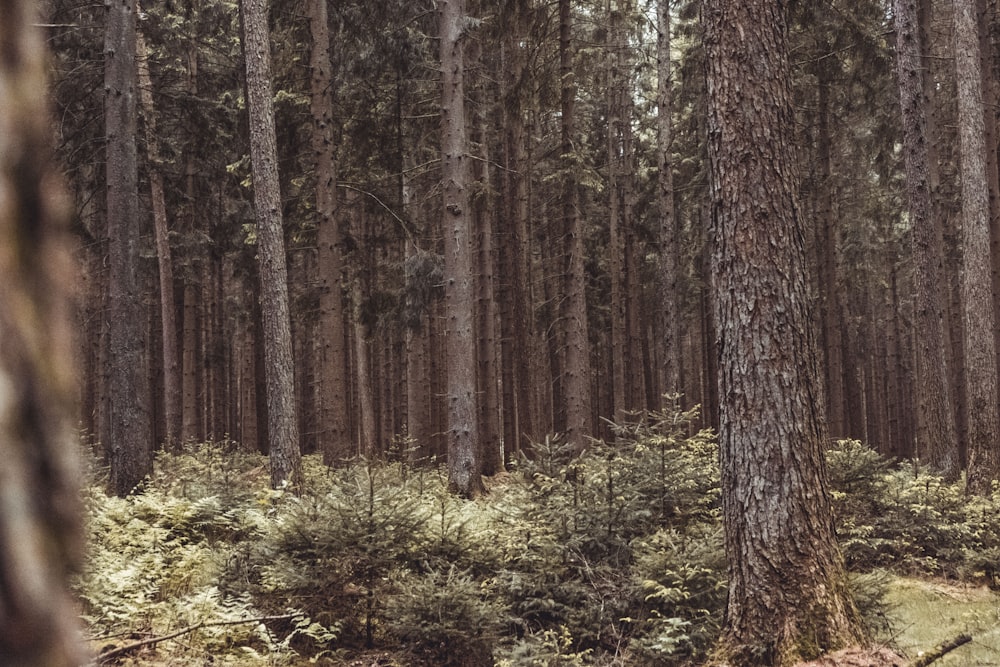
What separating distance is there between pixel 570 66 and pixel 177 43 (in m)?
11.2

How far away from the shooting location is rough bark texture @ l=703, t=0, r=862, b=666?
16.7 ft

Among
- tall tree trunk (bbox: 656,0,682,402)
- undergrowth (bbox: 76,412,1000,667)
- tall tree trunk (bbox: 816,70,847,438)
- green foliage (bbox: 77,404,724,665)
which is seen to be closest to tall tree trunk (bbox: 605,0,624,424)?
tall tree trunk (bbox: 656,0,682,402)

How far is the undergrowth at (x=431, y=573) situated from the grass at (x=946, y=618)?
2.46ft

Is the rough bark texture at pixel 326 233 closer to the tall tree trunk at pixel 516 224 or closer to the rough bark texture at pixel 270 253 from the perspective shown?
the rough bark texture at pixel 270 253

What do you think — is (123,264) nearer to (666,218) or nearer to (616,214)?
(666,218)

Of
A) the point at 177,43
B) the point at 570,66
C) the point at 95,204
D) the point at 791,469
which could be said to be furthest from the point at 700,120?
the point at 791,469

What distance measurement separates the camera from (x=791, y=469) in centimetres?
516

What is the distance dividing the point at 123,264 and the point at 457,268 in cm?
561

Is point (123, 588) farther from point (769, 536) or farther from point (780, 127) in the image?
point (780, 127)

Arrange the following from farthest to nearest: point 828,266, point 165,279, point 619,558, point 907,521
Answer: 1. point 828,266
2. point 165,279
3. point 907,521
4. point 619,558

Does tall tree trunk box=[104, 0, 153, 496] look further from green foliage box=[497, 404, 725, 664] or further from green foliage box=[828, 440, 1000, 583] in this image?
green foliage box=[828, 440, 1000, 583]

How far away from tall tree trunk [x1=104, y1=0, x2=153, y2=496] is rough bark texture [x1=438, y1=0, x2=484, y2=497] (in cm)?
519

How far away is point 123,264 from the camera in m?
12.1

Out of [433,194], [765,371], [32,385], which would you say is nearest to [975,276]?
[765,371]
